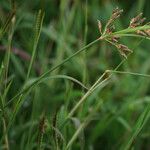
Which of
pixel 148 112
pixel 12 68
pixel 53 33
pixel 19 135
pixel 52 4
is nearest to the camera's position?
pixel 148 112

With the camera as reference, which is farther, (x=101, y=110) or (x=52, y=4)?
(x=52, y=4)

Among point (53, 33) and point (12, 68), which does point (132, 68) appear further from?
point (12, 68)

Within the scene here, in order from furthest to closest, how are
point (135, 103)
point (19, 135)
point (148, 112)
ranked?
point (135, 103)
point (19, 135)
point (148, 112)

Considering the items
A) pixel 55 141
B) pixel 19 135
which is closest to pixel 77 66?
pixel 19 135

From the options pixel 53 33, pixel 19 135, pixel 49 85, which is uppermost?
pixel 53 33

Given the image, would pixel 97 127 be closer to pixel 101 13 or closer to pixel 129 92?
pixel 129 92

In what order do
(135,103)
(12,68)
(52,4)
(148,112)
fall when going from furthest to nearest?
(52,4) < (12,68) < (135,103) < (148,112)

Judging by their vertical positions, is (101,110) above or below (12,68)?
below

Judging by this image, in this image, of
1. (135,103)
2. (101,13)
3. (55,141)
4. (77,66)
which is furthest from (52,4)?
(55,141)

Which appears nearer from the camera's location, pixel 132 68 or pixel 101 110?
pixel 101 110
